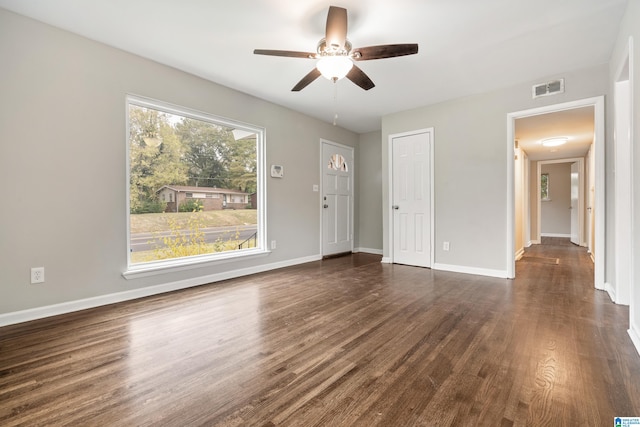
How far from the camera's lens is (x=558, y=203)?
9078mm

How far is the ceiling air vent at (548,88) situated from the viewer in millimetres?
3469

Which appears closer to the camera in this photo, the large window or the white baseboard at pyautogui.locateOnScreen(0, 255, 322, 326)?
the white baseboard at pyautogui.locateOnScreen(0, 255, 322, 326)

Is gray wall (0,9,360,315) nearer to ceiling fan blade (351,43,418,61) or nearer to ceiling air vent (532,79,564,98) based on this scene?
ceiling fan blade (351,43,418,61)

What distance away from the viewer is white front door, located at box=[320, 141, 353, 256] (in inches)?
215

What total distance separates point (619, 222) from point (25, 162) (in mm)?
5433

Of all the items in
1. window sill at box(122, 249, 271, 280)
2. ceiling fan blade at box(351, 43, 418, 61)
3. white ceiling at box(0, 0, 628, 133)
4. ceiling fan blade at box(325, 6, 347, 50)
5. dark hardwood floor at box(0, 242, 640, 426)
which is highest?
white ceiling at box(0, 0, 628, 133)

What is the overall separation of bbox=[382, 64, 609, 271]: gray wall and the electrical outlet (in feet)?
15.1

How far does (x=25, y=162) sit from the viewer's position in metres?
2.44

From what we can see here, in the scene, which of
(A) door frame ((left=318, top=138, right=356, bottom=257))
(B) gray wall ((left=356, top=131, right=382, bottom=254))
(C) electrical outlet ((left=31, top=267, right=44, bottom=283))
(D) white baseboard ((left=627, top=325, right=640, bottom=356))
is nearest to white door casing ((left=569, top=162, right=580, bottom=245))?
(B) gray wall ((left=356, top=131, right=382, bottom=254))

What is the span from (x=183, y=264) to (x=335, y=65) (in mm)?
2710

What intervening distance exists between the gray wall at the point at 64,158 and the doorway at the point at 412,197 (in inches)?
130

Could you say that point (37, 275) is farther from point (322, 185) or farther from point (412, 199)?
point (412, 199)

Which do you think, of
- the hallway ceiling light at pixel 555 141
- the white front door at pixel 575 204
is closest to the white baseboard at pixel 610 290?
the hallway ceiling light at pixel 555 141

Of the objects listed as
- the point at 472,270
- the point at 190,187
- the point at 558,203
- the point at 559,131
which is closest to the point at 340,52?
the point at 190,187
